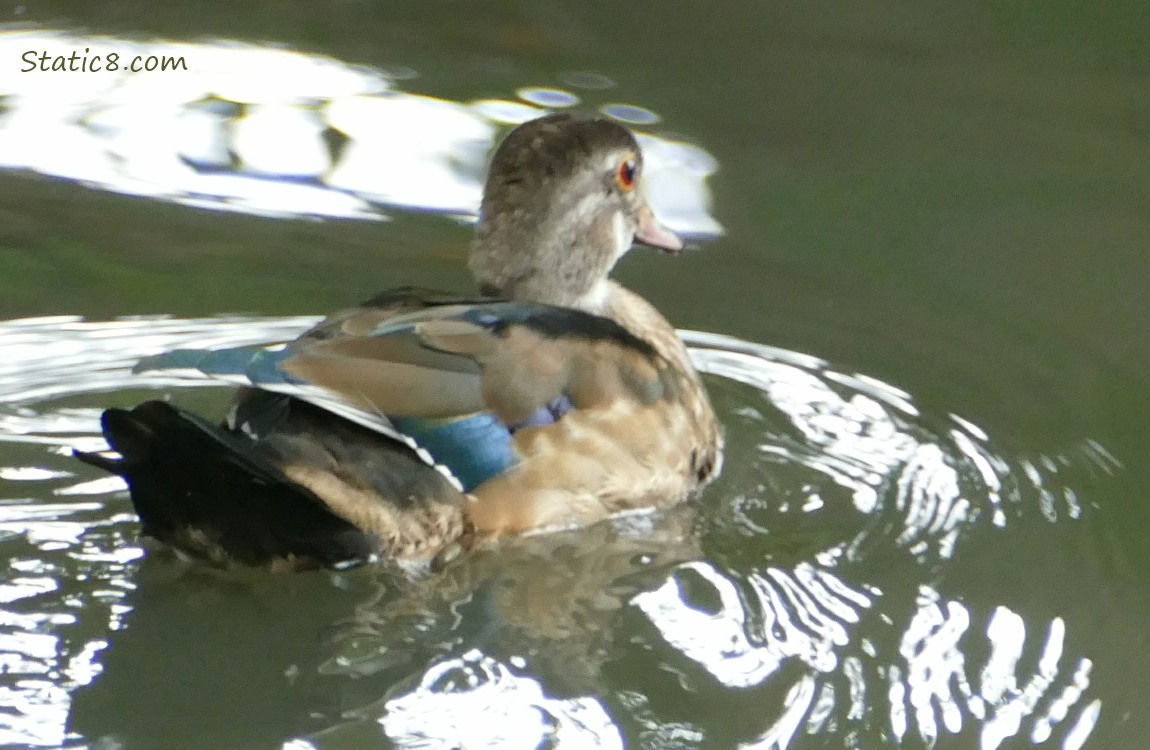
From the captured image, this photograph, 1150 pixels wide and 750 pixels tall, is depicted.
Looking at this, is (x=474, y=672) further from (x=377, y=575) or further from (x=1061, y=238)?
(x=1061, y=238)

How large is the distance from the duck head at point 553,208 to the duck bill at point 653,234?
0.14 meters

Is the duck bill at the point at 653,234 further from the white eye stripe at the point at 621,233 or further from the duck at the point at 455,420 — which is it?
the duck at the point at 455,420

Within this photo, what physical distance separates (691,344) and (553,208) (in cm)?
89

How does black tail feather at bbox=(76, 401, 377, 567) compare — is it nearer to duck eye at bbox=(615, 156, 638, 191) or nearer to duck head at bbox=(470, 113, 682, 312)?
duck head at bbox=(470, 113, 682, 312)

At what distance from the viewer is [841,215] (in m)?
6.11

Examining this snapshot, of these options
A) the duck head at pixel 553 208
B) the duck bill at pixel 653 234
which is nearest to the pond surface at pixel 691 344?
the duck bill at pixel 653 234

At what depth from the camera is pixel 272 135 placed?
20.9 feet

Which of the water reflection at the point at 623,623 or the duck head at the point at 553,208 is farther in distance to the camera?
the duck head at the point at 553,208

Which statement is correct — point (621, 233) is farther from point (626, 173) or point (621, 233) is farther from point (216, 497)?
point (216, 497)

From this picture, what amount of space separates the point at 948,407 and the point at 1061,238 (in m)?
1.49

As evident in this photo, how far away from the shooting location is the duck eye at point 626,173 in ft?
15.0

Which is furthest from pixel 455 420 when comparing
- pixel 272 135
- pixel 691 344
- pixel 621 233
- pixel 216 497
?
pixel 272 135

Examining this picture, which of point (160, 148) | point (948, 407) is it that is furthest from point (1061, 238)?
point (160, 148)

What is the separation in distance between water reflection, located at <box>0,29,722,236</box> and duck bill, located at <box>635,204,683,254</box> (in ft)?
3.70
